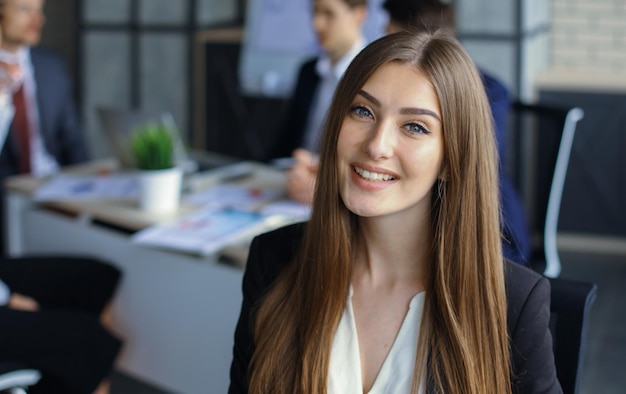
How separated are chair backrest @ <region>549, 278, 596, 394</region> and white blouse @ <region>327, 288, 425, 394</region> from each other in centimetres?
26

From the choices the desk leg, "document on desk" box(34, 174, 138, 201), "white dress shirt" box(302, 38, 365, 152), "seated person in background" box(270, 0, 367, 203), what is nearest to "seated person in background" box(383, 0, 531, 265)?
"seated person in background" box(270, 0, 367, 203)

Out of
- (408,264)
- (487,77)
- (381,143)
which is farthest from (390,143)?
(487,77)

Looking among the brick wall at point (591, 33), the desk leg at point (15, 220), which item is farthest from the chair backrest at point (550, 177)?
the brick wall at point (591, 33)

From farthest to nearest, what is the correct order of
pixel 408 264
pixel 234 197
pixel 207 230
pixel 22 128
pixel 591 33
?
pixel 591 33
pixel 22 128
pixel 234 197
pixel 207 230
pixel 408 264

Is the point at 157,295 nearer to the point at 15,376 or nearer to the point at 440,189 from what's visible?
the point at 15,376

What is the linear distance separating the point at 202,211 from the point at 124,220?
0.81 feet

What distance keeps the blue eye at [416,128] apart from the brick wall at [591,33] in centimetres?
394

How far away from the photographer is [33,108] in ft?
12.4

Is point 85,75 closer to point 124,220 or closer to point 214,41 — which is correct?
Answer: point 214,41

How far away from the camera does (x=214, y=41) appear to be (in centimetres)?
539

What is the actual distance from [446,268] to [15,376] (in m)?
1.16

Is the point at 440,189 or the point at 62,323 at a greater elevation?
the point at 440,189

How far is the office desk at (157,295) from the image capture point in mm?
2615

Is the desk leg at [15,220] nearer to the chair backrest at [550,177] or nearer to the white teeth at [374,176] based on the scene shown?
the chair backrest at [550,177]
